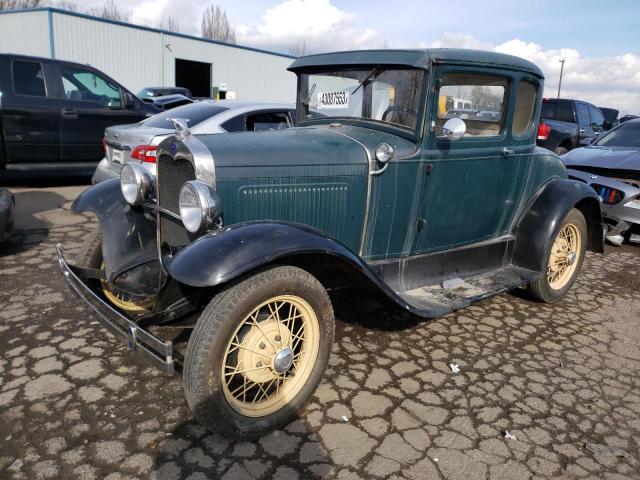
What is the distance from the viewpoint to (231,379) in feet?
7.82

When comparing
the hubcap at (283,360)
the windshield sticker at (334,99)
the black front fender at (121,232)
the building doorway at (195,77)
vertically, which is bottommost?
the hubcap at (283,360)

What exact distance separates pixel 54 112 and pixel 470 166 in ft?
21.3

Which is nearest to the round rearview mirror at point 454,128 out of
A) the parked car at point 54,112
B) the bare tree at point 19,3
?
the parked car at point 54,112

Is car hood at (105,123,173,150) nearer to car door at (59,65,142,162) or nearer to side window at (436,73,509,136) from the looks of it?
car door at (59,65,142,162)

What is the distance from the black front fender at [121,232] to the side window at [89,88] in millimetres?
5192

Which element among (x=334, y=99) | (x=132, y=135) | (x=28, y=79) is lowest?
(x=132, y=135)

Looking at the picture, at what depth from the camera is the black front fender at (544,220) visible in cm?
394

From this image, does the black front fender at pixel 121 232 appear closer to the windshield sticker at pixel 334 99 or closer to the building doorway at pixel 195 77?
the windshield sticker at pixel 334 99

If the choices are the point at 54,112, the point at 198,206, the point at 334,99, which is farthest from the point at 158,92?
the point at 198,206

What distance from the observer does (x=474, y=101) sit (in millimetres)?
3500

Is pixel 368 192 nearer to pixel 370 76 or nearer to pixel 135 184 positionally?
pixel 370 76

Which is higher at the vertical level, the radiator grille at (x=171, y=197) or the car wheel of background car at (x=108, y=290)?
the radiator grille at (x=171, y=197)

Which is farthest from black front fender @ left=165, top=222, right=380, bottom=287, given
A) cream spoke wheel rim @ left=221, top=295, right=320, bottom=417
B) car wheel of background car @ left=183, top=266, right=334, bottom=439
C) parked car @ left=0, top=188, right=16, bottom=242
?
parked car @ left=0, top=188, right=16, bottom=242

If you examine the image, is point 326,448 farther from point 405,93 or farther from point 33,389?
point 405,93
